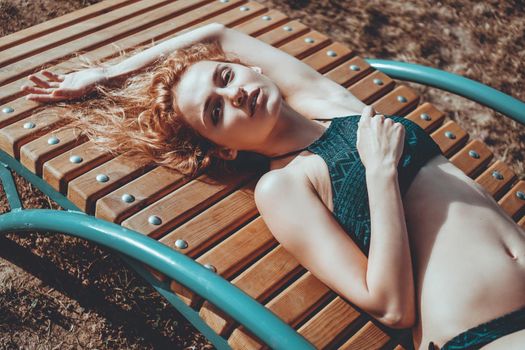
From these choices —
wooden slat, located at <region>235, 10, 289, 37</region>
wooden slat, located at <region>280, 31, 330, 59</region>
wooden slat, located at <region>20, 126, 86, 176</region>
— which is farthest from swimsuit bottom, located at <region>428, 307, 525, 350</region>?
wooden slat, located at <region>235, 10, 289, 37</region>

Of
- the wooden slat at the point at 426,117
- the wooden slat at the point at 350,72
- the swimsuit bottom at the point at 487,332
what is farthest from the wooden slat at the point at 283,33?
the swimsuit bottom at the point at 487,332

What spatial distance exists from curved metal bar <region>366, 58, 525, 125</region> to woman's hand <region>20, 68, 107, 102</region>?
5.54 feet

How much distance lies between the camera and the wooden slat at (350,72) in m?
3.42

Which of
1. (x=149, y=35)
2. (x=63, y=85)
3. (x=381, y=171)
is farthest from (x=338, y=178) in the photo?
(x=149, y=35)

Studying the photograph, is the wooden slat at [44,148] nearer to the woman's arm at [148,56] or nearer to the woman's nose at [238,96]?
the woman's arm at [148,56]

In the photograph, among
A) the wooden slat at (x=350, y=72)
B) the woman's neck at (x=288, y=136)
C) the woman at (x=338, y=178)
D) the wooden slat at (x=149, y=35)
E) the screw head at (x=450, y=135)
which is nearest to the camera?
the woman at (x=338, y=178)

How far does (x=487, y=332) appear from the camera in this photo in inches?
81.0

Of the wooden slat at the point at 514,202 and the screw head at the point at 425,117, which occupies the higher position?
the screw head at the point at 425,117

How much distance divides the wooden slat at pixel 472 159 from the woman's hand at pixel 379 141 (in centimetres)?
90

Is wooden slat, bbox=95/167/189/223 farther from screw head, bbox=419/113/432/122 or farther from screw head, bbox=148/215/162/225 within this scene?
screw head, bbox=419/113/432/122

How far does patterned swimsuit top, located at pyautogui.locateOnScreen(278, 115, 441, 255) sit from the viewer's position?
229cm

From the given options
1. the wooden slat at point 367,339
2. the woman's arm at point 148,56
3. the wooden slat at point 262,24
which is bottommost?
the wooden slat at point 367,339

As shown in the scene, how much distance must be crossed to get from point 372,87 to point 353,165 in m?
1.18

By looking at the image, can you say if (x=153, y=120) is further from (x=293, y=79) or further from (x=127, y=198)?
(x=293, y=79)
